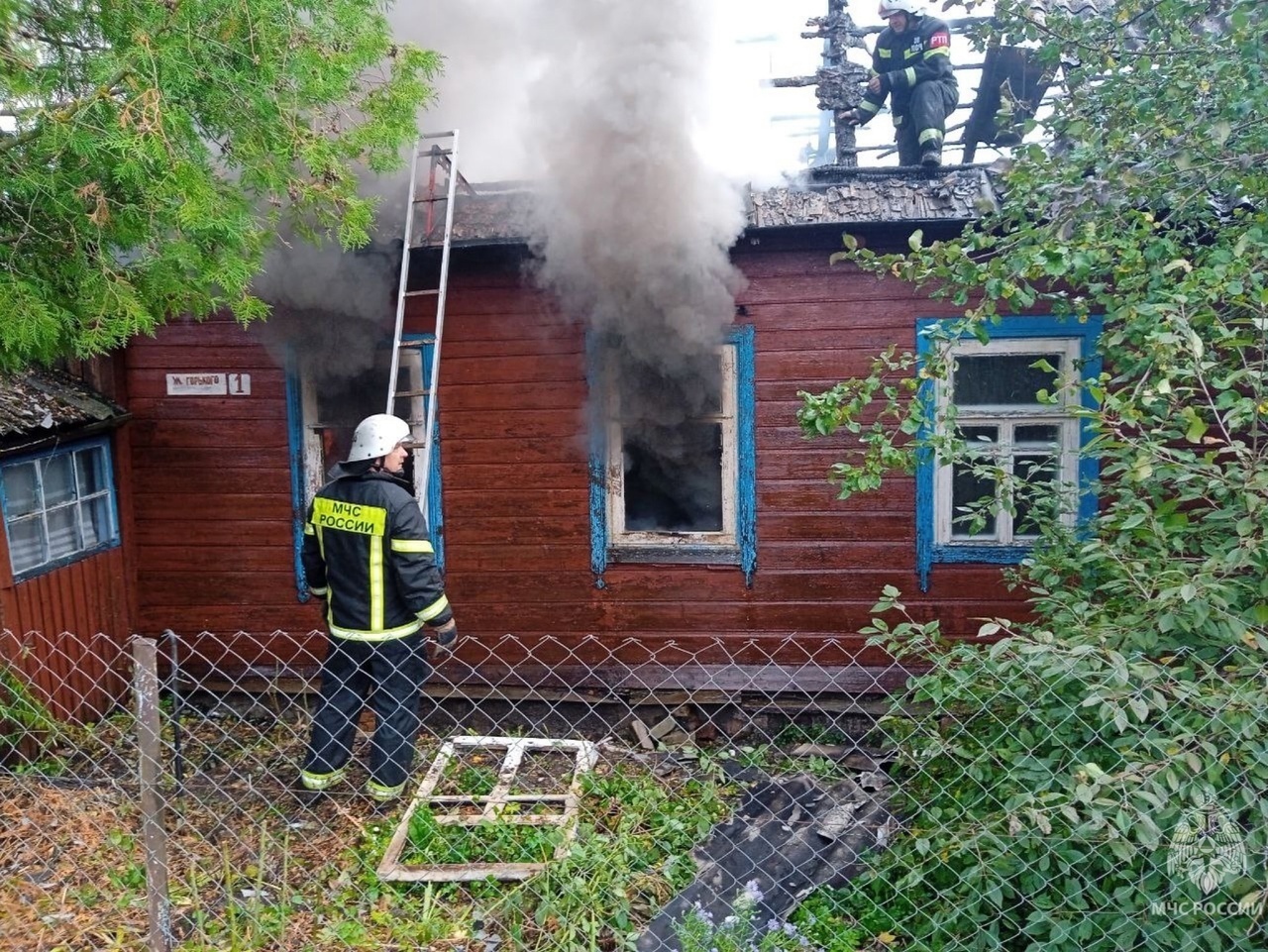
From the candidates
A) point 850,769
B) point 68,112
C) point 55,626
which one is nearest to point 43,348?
point 68,112

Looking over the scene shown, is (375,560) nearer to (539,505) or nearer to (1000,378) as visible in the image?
(539,505)

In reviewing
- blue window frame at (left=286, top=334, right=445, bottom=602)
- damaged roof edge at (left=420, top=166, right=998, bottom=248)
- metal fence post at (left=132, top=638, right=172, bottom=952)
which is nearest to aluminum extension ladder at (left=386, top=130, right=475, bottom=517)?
blue window frame at (left=286, top=334, right=445, bottom=602)

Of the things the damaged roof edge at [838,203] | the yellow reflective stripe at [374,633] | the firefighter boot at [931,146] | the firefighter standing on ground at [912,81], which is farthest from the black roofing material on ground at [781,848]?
the firefighter standing on ground at [912,81]

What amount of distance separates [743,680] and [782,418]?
181 centimetres

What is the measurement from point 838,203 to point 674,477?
84.0 inches

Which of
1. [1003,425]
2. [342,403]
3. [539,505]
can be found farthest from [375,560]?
[1003,425]

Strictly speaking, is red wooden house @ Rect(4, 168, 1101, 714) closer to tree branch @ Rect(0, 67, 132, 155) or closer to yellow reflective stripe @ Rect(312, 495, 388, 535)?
yellow reflective stripe @ Rect(312, 495, 388, 535)

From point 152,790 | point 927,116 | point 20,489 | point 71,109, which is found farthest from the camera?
point 927,116

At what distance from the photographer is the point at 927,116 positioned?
22.8 feet

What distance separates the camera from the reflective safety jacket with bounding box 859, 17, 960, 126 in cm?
714

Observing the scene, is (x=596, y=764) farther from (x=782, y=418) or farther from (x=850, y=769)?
(x=782, y=418)

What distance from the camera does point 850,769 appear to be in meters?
5.77

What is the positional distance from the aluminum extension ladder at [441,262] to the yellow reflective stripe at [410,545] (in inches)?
42.5

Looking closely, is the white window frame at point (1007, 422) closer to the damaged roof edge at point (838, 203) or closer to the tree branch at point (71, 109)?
the damaged roof edge at point (838, 203)
